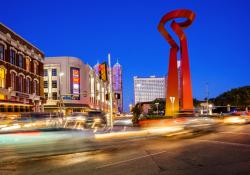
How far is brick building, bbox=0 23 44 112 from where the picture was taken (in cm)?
4944

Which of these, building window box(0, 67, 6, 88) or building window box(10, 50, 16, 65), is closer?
building window box(0, 67, 6, 88)

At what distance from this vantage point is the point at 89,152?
14.0m

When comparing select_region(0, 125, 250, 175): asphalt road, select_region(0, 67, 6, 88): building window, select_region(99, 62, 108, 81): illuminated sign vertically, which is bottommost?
select_region(0, 125, 250, 175): asphalt road

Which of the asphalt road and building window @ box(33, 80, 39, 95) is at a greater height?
building window @ box(33, 80, 39, 95)

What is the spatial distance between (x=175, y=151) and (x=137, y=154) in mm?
1754

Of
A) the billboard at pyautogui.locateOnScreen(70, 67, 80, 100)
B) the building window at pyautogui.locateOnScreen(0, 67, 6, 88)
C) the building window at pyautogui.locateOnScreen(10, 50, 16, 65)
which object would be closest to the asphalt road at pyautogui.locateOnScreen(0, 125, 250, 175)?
the building window at pyautogui.locateOnScreen(0, 67, 6, 88)

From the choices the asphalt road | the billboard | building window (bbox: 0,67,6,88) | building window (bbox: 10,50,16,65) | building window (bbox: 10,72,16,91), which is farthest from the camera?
the billboard

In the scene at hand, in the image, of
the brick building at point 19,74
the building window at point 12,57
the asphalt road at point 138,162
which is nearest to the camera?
the asphalt road at point 138,162

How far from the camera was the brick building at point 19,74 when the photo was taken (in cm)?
4944

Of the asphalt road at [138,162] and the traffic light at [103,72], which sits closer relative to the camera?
the asphalt road at [138,162]

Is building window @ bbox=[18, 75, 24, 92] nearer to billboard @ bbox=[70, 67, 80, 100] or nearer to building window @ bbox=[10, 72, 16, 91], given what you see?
building window @ bbox=[10, 72, 16, 91]

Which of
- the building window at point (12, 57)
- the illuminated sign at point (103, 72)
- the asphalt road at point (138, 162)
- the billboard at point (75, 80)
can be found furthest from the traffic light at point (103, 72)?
the billboard at point (75, 80)

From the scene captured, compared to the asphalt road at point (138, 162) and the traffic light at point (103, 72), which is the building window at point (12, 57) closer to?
the traffic light at point (103, 72)

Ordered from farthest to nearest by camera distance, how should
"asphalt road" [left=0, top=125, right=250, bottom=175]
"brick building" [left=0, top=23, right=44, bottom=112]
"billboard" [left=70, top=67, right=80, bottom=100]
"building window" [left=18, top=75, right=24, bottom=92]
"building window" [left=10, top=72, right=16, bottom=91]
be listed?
"billboard" [left=70, top=67, right=80, bottom=100] < "building window" [left=18, top=75, right=24, bottom=92] < "building window" [left=10, top=72, right=16, bottom=91] < "brick building" [left=0, top=23, right=44, bottom=112] < "asphalt road" [left=0, top=125, right=250, bottom=175]
